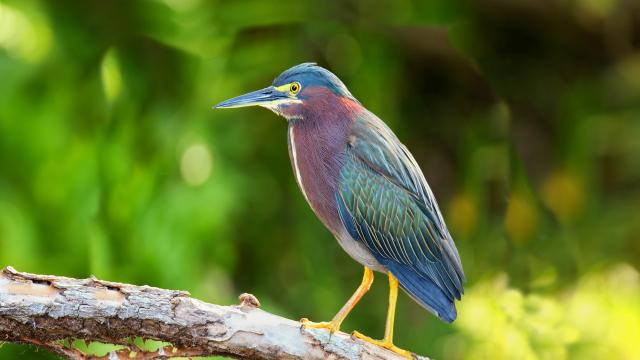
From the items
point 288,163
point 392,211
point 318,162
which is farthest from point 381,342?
point 288,163

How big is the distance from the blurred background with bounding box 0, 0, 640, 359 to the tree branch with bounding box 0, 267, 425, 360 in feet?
6.02

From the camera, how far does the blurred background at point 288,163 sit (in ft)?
13.0

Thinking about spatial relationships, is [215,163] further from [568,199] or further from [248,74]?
[568,199]

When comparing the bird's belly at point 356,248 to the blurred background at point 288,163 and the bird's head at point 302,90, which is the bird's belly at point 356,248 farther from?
the blurred background at point 288,163

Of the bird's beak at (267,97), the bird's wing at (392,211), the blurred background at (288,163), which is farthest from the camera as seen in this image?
the blurred background at (288,163)

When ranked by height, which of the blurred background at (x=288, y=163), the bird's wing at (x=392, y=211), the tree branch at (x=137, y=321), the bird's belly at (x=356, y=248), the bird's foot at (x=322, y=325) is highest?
the blurred background at (x=288, y=163)

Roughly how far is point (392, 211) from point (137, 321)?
0.63 m

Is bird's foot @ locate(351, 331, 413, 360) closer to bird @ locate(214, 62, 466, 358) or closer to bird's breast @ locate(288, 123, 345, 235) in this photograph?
bird @ locate(214, 62, 466, 358)

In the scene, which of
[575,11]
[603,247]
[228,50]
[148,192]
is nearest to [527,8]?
[575,11]

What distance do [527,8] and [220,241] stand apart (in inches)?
81.0

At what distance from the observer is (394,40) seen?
4465 mm

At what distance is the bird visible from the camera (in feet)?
6.54

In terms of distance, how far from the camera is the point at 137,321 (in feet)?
6.60

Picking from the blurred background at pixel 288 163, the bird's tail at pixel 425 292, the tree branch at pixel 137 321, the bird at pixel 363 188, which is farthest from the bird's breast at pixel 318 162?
the blurred background at pixel 288 163
